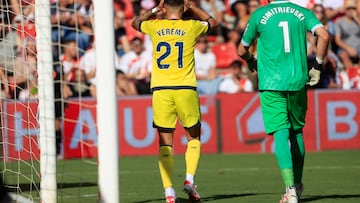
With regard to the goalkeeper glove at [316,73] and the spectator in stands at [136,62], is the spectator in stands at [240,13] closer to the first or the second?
the spectator in stands at [136,62]

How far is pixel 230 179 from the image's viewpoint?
13383mm

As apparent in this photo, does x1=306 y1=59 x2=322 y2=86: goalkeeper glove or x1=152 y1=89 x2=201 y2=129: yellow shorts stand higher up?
x1=306 y1=59 x2=322 y2=86: goalkeeper glove

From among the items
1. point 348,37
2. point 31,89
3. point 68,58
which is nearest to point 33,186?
point 31,89

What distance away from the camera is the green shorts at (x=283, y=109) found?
9.59 meters

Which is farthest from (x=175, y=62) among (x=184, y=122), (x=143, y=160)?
(x=143, y=160)

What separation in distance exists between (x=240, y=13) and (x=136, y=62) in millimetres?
2584

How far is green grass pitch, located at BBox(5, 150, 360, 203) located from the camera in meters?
10.7

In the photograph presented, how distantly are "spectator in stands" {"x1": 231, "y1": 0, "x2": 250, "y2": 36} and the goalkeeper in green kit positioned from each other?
443 inches

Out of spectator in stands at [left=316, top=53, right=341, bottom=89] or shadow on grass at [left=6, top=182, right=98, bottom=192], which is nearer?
shadow on grass at [left=6, top=182, right=98, bottom=192]

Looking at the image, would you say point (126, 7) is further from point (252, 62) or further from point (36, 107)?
point (252, 62)

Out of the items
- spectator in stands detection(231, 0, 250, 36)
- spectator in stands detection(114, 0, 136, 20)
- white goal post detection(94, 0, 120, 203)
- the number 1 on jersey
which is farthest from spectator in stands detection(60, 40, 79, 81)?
white goal post detection(94, 0, 120, 203)

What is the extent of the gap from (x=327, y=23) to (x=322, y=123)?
2.62 meters

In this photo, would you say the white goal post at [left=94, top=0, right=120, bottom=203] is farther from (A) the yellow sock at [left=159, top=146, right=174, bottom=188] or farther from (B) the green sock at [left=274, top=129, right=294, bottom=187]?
(A) the yellow sock at [left=159, top=146, right=174, bottom=188]

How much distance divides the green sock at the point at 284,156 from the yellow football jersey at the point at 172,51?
1224 mm
